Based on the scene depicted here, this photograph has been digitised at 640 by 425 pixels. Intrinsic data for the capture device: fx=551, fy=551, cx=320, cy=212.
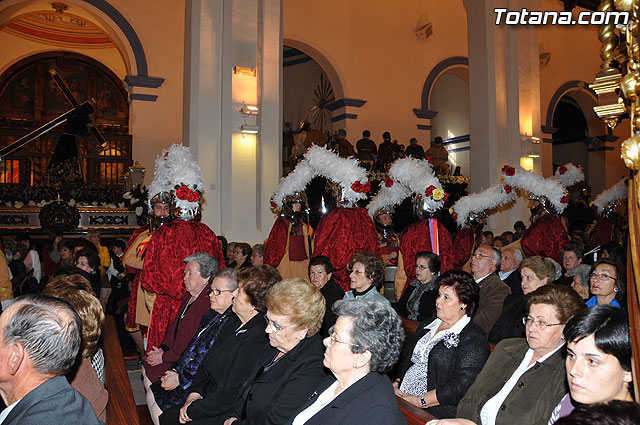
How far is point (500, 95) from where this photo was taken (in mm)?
12117

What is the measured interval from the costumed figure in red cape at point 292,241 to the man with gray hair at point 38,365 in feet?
16.5

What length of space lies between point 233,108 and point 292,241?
3746mm

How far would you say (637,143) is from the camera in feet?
4.65

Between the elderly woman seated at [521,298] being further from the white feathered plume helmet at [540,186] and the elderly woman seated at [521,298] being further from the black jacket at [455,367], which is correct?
the white feathered plume helmet at [540,186]

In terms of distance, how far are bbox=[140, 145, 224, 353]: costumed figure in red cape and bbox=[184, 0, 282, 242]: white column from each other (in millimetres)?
4403

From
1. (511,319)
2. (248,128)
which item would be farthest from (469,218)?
(248,128)

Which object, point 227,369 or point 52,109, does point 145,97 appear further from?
point 227,369

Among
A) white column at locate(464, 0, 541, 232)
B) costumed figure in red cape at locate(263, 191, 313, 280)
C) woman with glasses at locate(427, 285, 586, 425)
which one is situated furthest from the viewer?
white column at locate(464, 0, 541, 232)

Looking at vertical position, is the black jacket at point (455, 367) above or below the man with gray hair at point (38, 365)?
below

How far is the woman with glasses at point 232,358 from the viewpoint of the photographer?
117 inches

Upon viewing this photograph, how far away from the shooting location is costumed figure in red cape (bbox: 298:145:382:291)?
6.20m

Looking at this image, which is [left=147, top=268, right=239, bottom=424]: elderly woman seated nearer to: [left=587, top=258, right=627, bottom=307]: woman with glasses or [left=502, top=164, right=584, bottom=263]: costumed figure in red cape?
[left=587, top=258, right=627, bottom=307]: woman with glasses

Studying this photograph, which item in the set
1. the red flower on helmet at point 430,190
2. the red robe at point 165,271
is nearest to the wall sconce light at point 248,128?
the red flower on helmet at point 430,190

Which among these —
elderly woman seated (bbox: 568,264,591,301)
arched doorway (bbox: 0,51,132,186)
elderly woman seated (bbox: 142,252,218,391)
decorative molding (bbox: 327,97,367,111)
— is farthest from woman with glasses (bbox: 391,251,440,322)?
arched doorway (bbox: 0,51,132,186)
